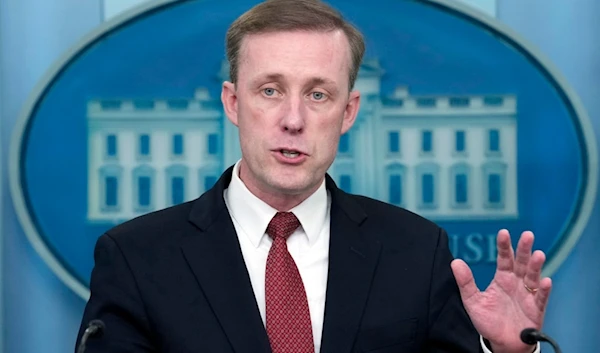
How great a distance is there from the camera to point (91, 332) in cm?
145

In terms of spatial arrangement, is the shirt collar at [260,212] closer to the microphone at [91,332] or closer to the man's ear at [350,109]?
the man's ear at [350,109]

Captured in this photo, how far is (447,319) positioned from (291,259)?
315 mm

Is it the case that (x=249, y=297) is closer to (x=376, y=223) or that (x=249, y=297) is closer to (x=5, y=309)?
(x=376, y=223)

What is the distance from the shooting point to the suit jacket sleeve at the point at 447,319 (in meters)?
1.75

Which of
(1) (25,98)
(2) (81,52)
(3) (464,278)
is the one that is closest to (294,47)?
(3) (464,278)

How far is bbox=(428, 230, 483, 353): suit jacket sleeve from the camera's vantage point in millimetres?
1747

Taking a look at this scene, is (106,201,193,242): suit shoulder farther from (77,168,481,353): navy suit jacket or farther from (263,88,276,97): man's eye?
(263,88,276,97): man's eye

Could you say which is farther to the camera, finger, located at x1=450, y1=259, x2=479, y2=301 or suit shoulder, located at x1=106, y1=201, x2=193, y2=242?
suit shoulder, located at x1=106, y1=201, x2=193, y2=242

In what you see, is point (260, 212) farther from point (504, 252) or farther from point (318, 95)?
point (504, 252)

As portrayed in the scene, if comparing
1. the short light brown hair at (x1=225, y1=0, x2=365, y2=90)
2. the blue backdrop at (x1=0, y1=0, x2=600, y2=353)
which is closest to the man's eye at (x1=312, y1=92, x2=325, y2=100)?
the short light brown hair at (x1=225, y1=0, x2=365, y2=90)

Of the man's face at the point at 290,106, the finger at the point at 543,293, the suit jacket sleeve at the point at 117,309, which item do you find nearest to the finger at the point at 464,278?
the finger at the point at 543,293

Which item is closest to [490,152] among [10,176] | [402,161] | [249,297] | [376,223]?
[402,161]

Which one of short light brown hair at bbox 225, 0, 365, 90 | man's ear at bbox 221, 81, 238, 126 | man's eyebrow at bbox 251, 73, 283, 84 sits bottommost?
man's ear at bbox 221, 81, 238, 126

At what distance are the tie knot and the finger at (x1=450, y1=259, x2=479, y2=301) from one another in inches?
14.2
